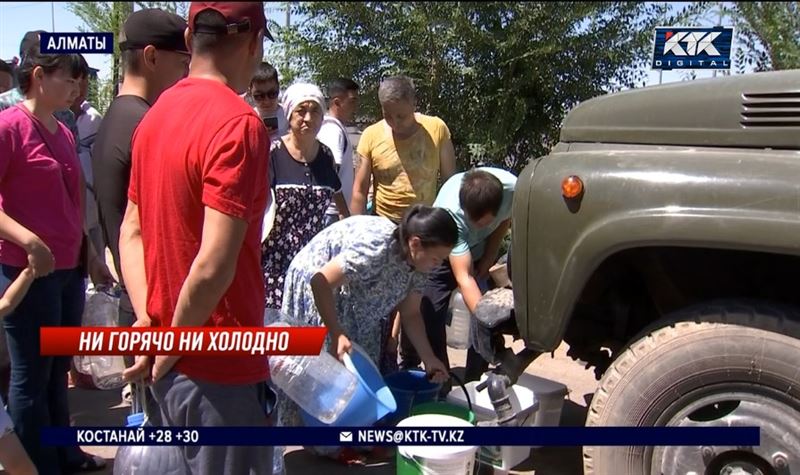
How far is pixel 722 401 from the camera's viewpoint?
7.77 ft

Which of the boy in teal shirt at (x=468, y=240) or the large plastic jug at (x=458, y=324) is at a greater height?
the boy in teal shirt at (x=468, y=240)

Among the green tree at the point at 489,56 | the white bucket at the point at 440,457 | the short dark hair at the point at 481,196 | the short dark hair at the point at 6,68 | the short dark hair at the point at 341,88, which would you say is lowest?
the white bucket at the point at 440,457

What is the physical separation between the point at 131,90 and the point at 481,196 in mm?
1566

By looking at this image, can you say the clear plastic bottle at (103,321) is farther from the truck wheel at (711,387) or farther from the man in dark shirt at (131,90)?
the truck wheel at (711,387)

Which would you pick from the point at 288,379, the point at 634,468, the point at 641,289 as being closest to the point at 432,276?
the point at 288,379

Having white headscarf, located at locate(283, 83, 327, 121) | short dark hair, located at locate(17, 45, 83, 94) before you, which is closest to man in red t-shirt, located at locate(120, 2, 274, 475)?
short dark hair, located at locate(17, 45, 83, 94)

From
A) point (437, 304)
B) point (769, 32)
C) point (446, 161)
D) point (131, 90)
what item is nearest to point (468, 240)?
point (437, 304)

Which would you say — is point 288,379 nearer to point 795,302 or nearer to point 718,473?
point 718,473

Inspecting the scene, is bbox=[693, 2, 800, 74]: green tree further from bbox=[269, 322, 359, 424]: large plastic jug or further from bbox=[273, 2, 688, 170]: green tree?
bbox=[269, 322, 359, 424]: large plastic jug

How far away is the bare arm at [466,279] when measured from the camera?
136 inches

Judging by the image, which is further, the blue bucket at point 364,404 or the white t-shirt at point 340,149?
the white t-shirt at point 340,149

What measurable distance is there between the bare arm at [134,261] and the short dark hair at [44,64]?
1095 mm

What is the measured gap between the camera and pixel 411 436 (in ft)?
8.79

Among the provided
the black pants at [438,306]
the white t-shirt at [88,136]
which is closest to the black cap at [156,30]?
the black pants at [438,306]
